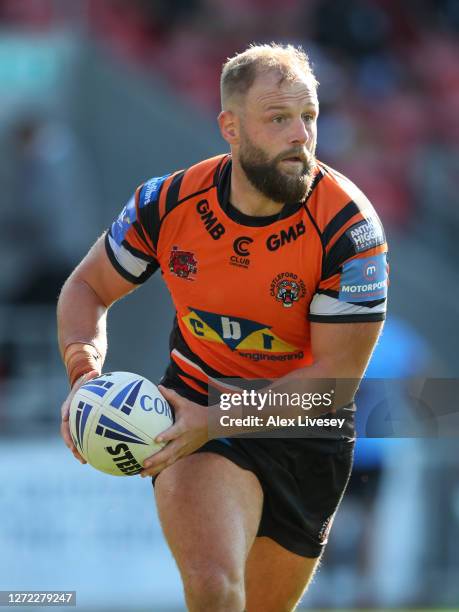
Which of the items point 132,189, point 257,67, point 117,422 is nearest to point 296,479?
point 117,422

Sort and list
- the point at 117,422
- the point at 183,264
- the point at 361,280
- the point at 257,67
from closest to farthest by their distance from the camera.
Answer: the point at 117,422
the point at 361,280
the point at 257,67
the point at 183,264

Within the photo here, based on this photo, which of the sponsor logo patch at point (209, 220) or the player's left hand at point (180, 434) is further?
the sponsor logo patch at point (209, 220)

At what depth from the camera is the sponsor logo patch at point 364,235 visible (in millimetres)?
5152

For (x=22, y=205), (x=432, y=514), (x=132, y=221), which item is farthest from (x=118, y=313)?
(x=132, y=221)

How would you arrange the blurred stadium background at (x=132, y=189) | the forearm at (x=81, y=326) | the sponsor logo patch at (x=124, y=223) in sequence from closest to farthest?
the forearm at (x=81, y=326) → the sponsor logo patch at (x=124, y=223) → the blurred stadium background at (x=132, y=189)

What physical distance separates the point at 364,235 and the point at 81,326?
139 centimetres

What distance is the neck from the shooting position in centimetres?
536

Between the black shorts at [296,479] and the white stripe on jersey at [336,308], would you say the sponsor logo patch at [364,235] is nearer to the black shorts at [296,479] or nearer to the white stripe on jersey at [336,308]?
the white stripe on jersey at [336,308]

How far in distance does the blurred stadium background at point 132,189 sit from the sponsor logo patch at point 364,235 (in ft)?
16.0

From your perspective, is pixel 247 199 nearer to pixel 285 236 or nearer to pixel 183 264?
pixel 285 236

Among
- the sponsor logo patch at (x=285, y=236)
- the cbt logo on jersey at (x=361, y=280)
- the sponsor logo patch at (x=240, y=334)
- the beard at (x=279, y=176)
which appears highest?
the beard at (x=279, y=176)

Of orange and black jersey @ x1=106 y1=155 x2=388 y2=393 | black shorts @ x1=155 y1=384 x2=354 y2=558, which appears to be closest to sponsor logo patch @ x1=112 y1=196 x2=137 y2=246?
orange and black jersey @ x1=106 y1=155 x2=388 y2=393

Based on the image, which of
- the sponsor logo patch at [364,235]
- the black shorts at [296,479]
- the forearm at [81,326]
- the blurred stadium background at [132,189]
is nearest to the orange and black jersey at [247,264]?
the sponsor logo patch at [364,235]

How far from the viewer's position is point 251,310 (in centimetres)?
538
